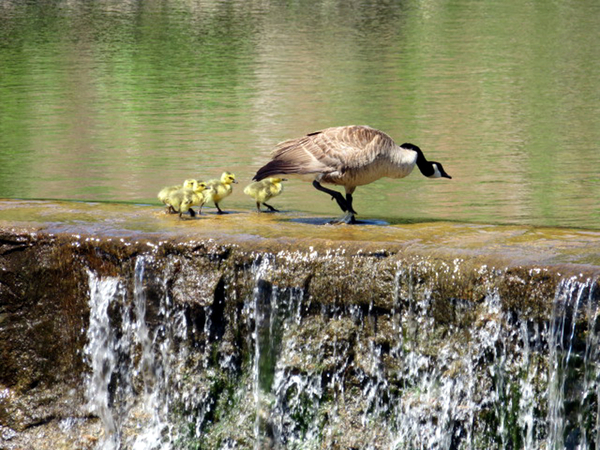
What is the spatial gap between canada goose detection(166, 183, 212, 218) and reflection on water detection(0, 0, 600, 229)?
70.4 inches

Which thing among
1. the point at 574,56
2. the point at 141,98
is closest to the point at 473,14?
the point at 574,56

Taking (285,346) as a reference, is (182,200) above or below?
above

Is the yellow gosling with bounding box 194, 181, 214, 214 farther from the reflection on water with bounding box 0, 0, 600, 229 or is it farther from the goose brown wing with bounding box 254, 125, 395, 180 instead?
the reflection on water with bounding box 0, 0, 600, 229

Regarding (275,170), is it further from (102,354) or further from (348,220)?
(102,354)

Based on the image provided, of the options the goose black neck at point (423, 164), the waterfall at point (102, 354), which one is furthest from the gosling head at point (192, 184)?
the goose black neck at point (423, 164)

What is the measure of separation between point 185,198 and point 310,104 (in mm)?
12914

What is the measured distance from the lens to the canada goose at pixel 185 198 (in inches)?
320

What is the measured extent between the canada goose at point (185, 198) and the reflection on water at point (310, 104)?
1789 mm

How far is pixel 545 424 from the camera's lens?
21.1 feet

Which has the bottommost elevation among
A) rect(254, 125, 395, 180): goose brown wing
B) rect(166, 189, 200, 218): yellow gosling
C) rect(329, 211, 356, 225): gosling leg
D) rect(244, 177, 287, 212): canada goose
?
rect(329, 211, 356, 225): gosling leg

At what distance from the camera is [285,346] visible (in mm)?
7156

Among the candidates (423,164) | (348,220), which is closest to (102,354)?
(348,220)

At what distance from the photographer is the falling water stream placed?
20.8 ft

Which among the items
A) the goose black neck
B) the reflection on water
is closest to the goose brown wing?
the goose black neck
